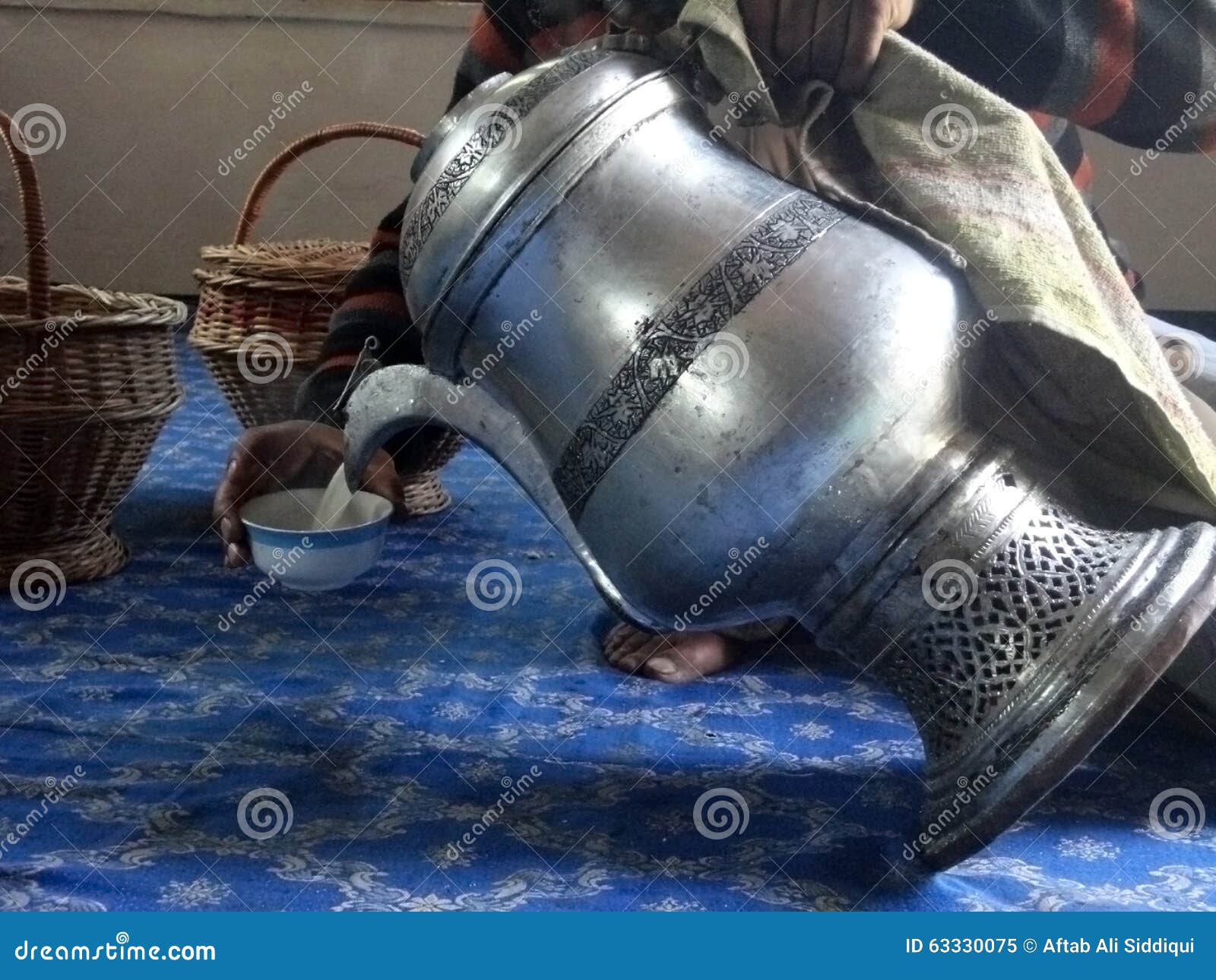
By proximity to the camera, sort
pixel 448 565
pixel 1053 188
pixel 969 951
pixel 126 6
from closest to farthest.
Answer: pixel 969 951 → pixel 1053 188 → pixel 448 565 → pixel 126 6

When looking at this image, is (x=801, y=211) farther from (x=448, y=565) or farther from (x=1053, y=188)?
(x=448, y=565)

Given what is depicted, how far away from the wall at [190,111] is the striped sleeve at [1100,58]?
89 cm

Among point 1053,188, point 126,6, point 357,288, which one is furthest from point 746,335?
point 126,6

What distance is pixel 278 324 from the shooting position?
2.88 feet

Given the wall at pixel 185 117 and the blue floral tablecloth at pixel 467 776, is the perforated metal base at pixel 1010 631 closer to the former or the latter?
the blue floral tablecloth at pixel 467 776

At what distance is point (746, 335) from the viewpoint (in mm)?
404

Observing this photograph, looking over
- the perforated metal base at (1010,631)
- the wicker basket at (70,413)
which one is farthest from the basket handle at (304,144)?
the perforated metal base at (1010,631)

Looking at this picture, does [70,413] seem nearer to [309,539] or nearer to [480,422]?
[309,539]

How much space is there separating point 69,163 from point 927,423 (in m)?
1.51

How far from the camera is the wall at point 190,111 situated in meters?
1.42

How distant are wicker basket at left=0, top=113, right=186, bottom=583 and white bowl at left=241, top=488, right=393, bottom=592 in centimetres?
9

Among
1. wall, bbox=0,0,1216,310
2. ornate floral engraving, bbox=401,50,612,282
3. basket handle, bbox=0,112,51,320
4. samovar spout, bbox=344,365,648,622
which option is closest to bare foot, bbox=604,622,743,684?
samovar spout, bbox=344,365,648,622

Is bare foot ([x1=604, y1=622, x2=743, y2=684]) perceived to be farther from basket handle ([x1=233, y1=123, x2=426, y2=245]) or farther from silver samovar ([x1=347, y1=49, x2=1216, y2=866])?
basket handle ([x1=233, y1=123, x2=426, y2=245])

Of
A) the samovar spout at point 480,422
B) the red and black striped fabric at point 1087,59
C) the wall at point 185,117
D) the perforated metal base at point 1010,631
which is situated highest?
the red and black striped fabric at point 1087,59
